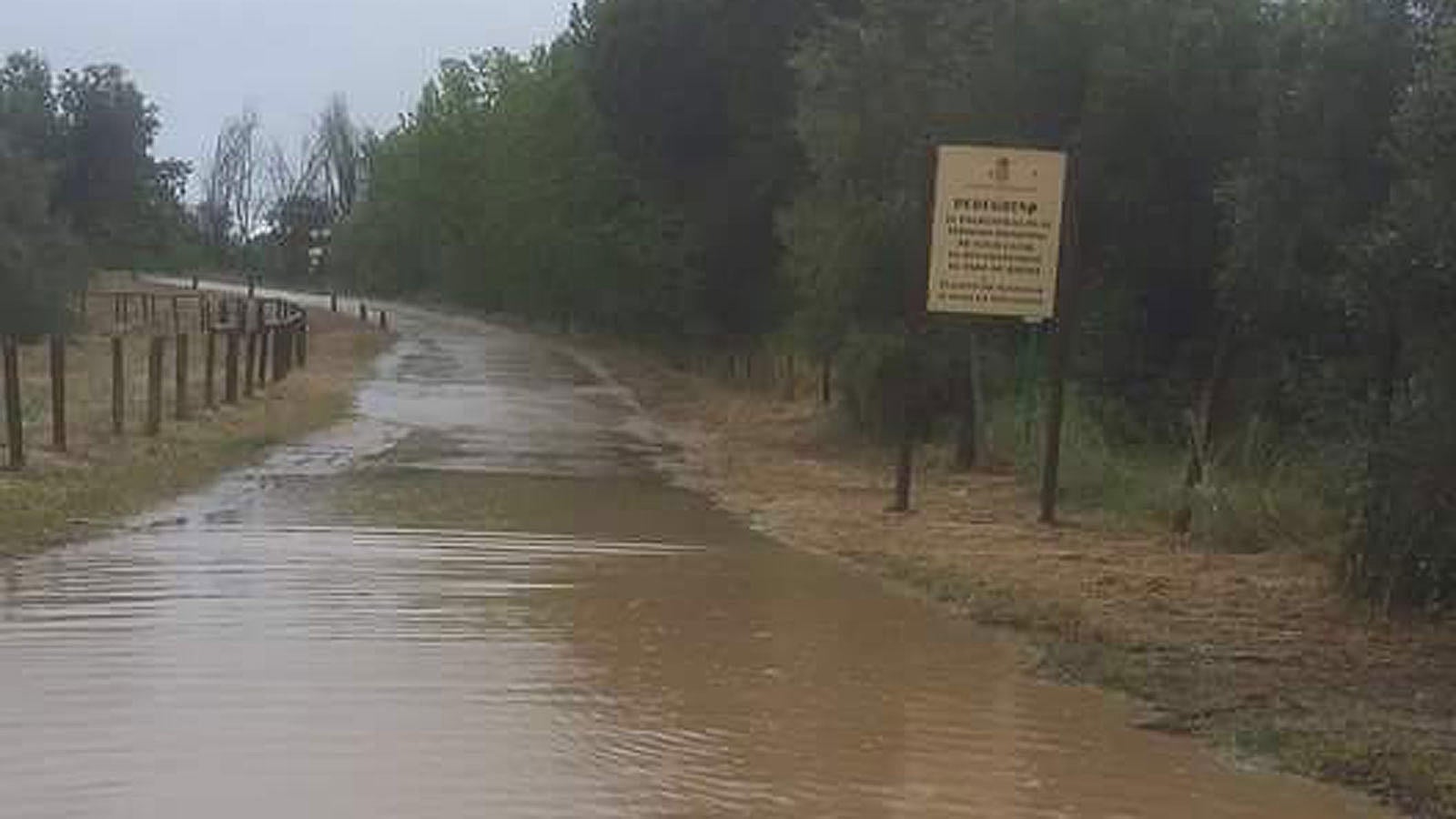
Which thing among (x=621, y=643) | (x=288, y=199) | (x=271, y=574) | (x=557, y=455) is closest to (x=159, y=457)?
(x=557, y=455)

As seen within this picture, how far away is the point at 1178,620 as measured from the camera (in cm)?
1141

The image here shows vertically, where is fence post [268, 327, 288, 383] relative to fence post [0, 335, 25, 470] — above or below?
below

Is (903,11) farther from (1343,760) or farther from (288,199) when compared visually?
(288,199)

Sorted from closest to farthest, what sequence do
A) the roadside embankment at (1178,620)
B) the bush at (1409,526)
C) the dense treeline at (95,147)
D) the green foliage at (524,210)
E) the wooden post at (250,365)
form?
the roadside embankment at (1178,620), the bush at (1409,526), the wooden post at (250,365), the green foliage at (524,210), the dense treeline at (95,147)

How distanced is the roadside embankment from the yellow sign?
6.23 ft

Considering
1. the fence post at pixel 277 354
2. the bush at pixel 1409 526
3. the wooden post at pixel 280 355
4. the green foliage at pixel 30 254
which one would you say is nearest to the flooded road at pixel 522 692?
the bush at pixel 1409 526

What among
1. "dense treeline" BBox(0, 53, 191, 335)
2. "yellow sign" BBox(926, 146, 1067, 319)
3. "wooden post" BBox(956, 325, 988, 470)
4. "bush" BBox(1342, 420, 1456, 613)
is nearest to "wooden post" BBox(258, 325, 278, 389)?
"wooden post" BBox(956, 325, 988, 470)

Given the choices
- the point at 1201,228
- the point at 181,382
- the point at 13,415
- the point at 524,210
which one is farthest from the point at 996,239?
the point at 524,210

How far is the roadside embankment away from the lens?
8.07 m

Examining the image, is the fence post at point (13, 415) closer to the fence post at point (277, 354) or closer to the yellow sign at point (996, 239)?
the yellow sign at point (996, 239)

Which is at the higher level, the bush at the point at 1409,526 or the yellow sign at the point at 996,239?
the yellow sign at the point at 996,239

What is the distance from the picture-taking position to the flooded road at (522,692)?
7055mm

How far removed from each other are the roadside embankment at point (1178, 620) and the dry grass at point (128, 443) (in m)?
5.19

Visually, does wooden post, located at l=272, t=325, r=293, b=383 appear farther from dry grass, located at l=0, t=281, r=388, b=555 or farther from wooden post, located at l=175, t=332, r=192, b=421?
wooden post, located at l=175, t=332, r=192, b=421
